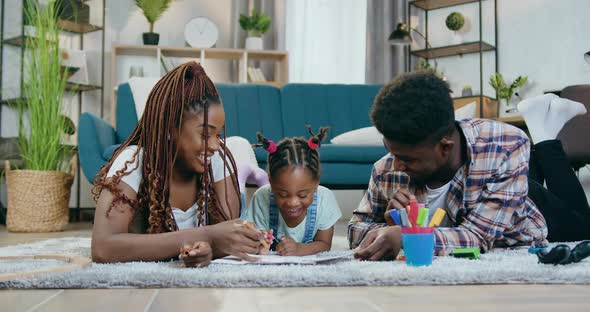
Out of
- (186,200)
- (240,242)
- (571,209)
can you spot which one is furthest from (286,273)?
(571,209)

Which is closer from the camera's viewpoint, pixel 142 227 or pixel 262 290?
pixel 262 290

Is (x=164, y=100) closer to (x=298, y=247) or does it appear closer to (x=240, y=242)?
(x=240, y=242)

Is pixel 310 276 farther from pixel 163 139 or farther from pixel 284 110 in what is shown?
pixel 284 110

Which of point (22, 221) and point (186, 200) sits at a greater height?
point (186, 200)

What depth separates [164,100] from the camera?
1488mm

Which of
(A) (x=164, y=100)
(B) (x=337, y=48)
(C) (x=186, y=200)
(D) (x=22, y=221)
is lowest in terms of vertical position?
(D) (x=22, y=221)

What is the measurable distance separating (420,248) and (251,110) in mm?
2675

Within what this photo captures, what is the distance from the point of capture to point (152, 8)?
4.75 m

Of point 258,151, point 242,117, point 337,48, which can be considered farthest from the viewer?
point 337,48

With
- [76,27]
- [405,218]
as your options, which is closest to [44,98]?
[76,27]

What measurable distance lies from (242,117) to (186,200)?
2.25 meters

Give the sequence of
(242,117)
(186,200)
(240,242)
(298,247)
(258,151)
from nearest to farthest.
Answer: (240,242), (186,200), (298,247), (258,151), (242,117)

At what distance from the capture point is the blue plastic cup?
49.9 inches

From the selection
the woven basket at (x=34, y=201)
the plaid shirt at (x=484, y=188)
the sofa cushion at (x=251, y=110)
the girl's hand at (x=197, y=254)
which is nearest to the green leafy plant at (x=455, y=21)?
the sofa cushion at (x=251, y=110)
